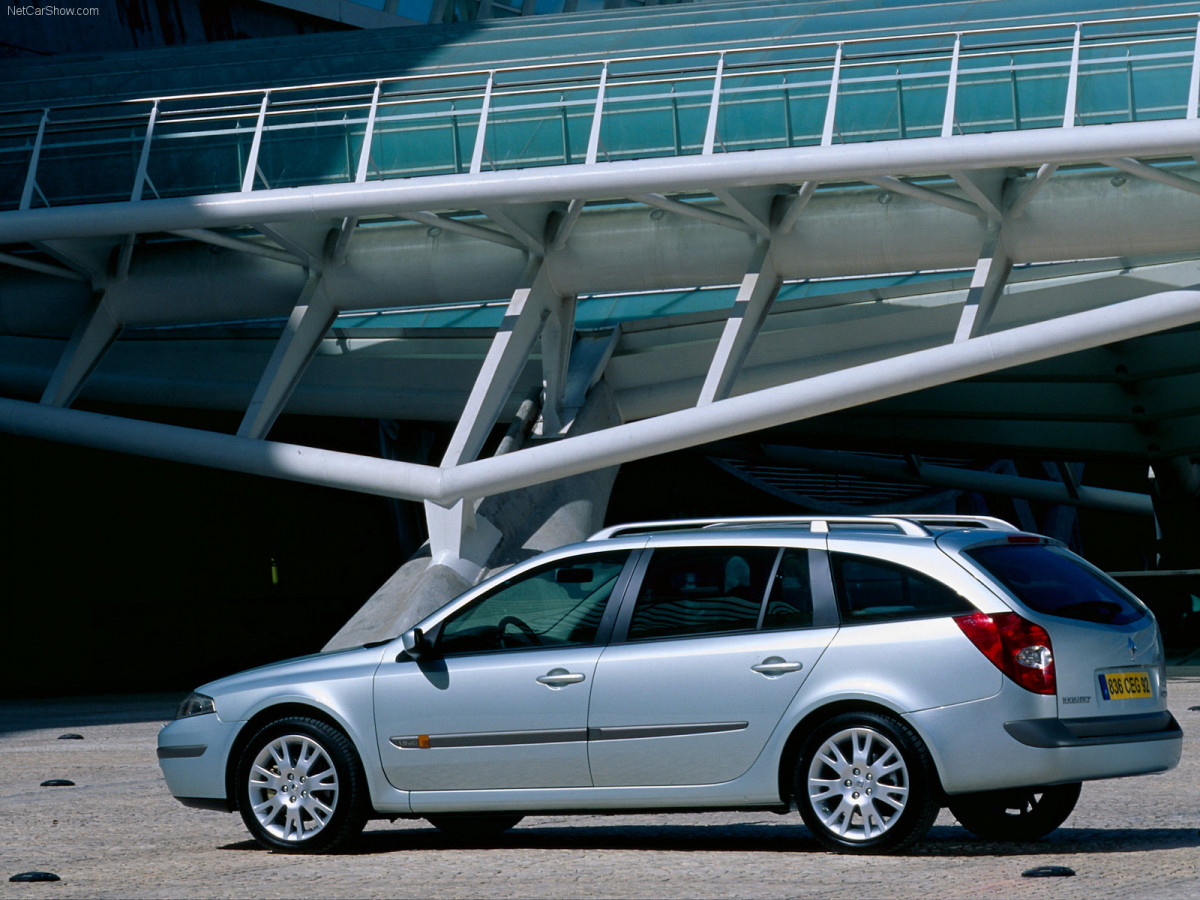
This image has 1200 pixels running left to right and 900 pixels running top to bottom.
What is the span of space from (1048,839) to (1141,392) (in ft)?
77.6

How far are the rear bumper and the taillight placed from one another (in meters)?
0.15

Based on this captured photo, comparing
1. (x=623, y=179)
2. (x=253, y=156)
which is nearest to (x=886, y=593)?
(x=623, y=179)

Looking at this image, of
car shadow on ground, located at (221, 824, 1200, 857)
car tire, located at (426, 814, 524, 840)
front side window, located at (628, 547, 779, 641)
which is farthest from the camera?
car tire, located at (426, 814, 524, 840)

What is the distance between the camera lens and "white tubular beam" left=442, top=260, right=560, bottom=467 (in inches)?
853

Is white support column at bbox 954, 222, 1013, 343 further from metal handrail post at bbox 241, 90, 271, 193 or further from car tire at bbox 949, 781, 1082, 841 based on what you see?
car tire at bbox 949, 781, 1082, 841

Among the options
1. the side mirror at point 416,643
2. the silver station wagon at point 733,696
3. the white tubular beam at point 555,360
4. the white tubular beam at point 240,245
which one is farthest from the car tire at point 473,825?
the white tubular beam at point 555,360

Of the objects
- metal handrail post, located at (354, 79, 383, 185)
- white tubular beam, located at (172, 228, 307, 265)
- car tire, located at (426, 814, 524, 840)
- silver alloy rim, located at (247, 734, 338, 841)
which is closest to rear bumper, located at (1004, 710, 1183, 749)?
car tire, located at (426, 814, 524, 840)

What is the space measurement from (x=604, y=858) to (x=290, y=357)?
16291 mm

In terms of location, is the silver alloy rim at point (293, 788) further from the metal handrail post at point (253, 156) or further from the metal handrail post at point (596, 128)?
the metal handrail post at point (253, 156)

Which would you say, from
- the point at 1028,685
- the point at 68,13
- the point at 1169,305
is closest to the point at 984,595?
the point at 1028,685

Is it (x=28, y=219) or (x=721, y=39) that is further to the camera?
(x=721, y=39)

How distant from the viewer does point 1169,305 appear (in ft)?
60.4

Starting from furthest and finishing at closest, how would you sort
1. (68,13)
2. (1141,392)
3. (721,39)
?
(68,13)
(1141,392)
(721,39)

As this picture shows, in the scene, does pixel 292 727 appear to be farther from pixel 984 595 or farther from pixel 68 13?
pixel 68 13
